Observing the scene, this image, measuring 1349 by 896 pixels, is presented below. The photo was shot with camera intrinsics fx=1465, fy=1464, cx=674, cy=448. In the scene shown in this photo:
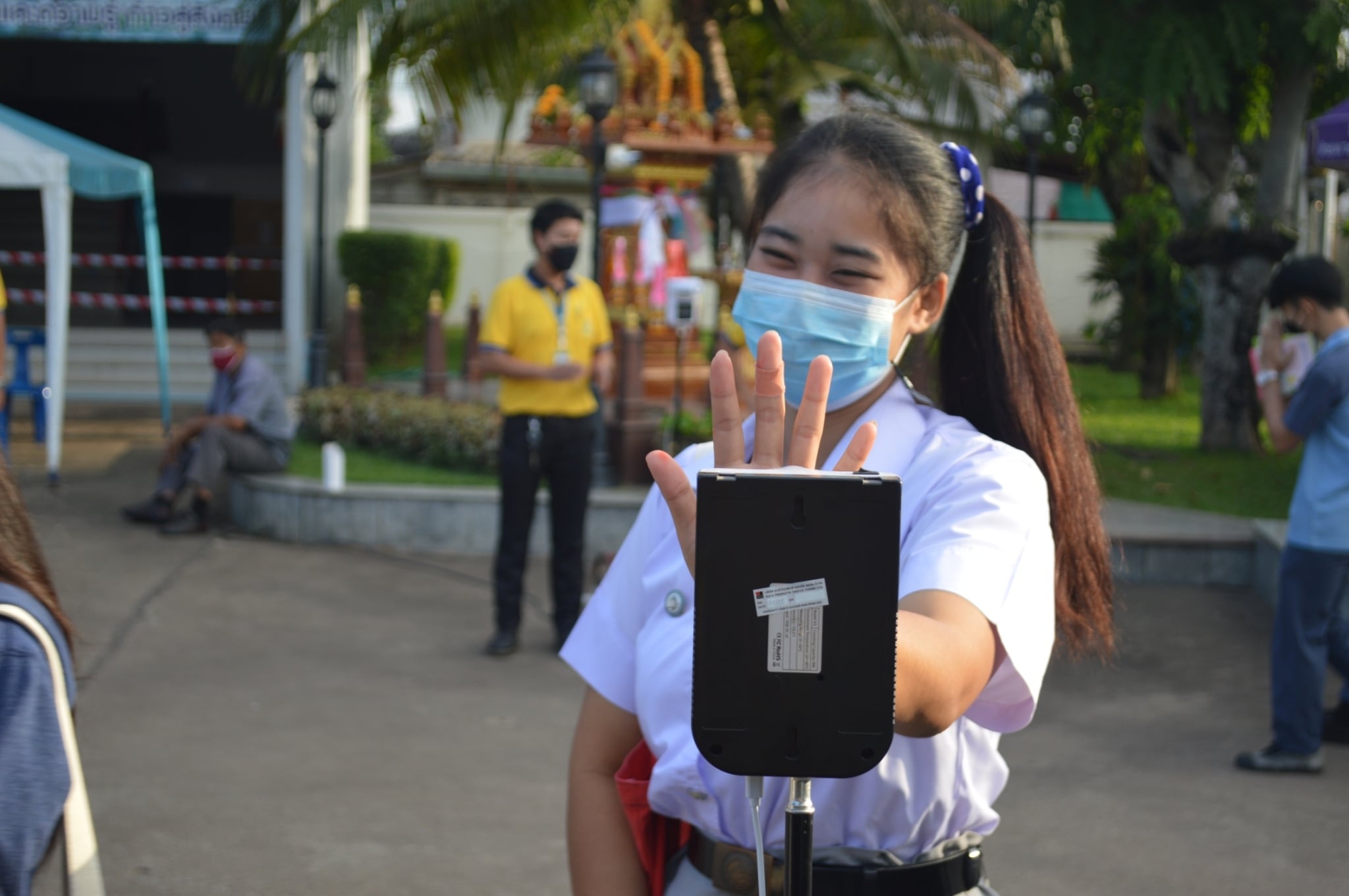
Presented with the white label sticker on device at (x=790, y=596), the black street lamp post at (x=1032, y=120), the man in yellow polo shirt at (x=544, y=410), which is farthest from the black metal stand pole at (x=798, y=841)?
the black street lamp post at (x=1032, y=120)

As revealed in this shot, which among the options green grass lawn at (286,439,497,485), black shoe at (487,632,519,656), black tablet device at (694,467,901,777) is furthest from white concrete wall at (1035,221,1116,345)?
black tablet device at (694,467,901,777)

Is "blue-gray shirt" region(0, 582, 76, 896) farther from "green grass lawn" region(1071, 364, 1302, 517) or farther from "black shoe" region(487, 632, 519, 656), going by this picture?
"green grass lawn" region(1071, 364, 1302, 517)

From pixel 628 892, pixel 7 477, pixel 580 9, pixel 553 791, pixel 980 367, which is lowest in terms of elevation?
pixel 553 791

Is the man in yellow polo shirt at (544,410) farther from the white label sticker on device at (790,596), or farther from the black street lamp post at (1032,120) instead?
the black street lamp post at (1032,120)

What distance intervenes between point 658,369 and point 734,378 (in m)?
13.3

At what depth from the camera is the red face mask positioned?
9.89m

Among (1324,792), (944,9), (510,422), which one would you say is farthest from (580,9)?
(1324,792)

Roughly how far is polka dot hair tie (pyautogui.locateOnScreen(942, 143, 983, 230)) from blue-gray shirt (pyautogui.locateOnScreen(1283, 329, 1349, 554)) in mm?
3772

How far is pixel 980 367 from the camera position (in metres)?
1.96

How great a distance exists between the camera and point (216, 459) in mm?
9594

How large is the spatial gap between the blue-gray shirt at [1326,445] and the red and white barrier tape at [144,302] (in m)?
10.4

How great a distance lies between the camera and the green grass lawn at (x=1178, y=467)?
34.1ft

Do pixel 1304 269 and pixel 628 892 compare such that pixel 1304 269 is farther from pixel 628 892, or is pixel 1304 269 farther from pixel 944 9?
pixel 944 9

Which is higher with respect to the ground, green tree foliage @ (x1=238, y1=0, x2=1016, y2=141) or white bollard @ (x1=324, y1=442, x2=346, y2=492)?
green tree foliage @ (x1=238, y1=0, x2=1016, y2=141)
